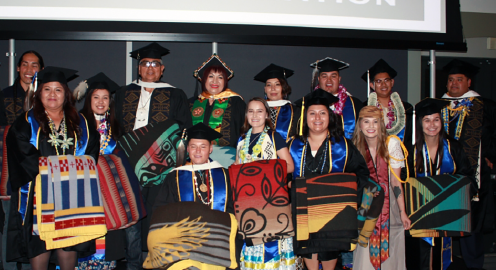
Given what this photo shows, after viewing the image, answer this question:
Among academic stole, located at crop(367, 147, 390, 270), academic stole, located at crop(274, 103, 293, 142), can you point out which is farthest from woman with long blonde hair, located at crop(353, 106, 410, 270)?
academic stole, located at crop(274, 103, 293, 142)

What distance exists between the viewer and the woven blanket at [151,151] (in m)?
2.96

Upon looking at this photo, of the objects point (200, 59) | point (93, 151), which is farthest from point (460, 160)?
point (93, 151)

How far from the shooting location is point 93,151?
9.19ft

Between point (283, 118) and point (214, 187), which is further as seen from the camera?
point (283, 118)

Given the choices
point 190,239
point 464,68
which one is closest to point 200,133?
point 190,239

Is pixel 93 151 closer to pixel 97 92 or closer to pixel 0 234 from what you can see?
pixel 97 92

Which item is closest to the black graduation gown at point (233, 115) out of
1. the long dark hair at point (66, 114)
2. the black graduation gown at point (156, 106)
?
the black graduation gown at point (156, 106)

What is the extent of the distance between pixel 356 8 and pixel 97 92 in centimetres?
258

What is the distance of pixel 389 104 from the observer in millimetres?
3641

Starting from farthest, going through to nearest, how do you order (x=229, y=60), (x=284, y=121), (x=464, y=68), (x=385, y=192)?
(x=229, y=60) < (x=464, y=68) < (x=284, y=121) < (x=385, y=192)

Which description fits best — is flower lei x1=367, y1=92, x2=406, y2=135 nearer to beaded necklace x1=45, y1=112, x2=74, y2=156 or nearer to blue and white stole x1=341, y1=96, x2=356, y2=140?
blue and white stole x1=341, y1=96, x2=356, y2=140

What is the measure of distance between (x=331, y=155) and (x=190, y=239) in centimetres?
121

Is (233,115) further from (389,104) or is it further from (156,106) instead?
(389,104)

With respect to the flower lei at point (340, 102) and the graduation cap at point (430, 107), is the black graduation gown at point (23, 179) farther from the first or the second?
the graduation cap at point (430, 107)
